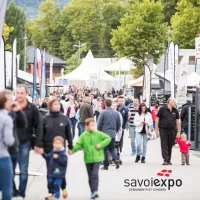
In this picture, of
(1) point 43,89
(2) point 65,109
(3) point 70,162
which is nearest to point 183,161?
(3) point 70,162

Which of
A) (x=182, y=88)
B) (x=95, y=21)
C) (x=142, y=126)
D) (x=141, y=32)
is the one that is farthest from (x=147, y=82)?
(x=95, y=21)

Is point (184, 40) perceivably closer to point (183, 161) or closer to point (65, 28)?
point (183, 161)

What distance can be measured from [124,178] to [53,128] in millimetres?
4056

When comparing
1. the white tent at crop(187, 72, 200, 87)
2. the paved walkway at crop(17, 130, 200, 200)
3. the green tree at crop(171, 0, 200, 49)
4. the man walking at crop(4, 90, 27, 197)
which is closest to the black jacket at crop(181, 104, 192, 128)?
the paved walkway at crop(17, 130, 200, 200)

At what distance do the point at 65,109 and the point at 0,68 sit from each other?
12227mm

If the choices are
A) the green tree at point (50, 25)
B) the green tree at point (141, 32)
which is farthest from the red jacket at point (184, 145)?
the green tree at point (50, 25)

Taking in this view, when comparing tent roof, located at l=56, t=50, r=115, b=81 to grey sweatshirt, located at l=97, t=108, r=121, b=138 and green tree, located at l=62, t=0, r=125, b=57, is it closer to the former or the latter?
grey sweatshirt, located at l=97, t=108, r=121, b=138

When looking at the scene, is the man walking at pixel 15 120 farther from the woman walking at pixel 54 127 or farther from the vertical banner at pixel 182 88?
the vertical banner at pixel 182 88

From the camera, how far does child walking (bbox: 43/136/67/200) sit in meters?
12.3

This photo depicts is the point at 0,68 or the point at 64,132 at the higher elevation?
the point at 0,68

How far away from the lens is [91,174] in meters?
13.2

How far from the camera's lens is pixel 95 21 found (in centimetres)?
13875

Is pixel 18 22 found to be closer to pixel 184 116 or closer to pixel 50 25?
pixel 50 25

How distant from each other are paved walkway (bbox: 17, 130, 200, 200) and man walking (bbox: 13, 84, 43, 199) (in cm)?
73
